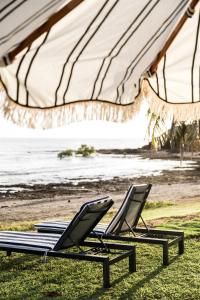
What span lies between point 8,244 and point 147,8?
9.70 ft

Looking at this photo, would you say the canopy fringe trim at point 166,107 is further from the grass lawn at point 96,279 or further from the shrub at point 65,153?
the shrub at point 65,153

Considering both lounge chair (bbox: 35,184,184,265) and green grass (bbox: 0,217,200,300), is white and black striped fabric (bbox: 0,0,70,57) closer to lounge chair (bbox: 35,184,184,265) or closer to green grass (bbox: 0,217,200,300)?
green grass (bbox: 0,217,200,300)

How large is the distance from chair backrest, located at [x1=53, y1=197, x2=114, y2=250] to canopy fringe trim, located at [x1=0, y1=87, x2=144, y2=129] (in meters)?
1.59

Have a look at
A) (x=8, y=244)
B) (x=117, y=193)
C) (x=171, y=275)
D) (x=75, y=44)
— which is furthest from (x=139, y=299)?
(x=117, y=193)

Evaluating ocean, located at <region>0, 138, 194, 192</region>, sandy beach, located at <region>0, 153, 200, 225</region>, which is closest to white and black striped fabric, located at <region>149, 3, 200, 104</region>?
sandy beach, located at <region>0, 153, 200, 225</region>

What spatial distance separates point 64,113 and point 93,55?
0.43 metres

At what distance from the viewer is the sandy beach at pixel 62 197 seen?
59.7 ft

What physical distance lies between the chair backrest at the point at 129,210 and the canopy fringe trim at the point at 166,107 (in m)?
2.13

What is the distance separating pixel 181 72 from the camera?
3.56 metres

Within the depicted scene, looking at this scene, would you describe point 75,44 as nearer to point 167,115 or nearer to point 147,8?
point 147,8

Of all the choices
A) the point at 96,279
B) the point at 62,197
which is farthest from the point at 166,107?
the point at 62,197

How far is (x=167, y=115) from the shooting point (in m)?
3.52

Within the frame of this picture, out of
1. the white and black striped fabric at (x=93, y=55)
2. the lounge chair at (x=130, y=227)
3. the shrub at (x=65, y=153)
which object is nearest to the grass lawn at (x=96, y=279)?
the lounge chair at (x=130, y=227)

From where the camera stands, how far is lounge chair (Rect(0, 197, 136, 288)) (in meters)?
4.54
